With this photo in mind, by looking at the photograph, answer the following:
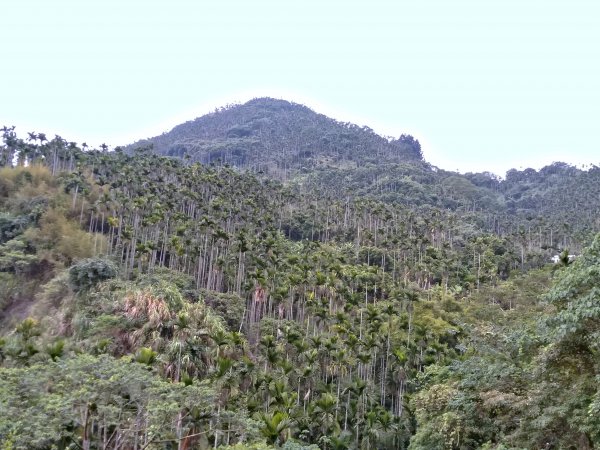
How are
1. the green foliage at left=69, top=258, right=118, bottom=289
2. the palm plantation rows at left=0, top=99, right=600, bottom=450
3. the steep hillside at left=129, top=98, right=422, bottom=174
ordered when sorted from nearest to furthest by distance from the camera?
1. the palm plantation rows at left=0, top=99, right=600, bottom=450
2. the green foliage at left=69, top=258, right=118, bottom=289
3. the steep hillside at left=129, top=98, right=422, bottom=174

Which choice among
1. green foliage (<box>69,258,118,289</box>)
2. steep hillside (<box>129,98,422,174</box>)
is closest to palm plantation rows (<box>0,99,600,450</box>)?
green foliage (<box>69,258,118,289</box>)

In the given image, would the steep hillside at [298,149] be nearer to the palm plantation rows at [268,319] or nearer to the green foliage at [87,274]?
the palm plantation rows at [268,319]

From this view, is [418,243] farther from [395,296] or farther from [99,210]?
[99,210]

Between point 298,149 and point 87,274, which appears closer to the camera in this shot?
point 87,274

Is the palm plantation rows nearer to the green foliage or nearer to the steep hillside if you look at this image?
the green foliage

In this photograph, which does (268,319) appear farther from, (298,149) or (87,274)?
(298,149)

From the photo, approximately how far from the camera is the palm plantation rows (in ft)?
A: 58.6

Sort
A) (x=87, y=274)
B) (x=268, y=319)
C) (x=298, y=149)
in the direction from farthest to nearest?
(x=298, y=149) < (x=268, y=319) < (x=87, y=274)

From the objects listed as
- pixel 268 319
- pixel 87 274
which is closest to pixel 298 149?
pixel 268 319

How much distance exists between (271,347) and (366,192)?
274 feet

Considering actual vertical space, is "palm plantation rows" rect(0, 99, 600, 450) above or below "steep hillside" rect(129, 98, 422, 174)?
below

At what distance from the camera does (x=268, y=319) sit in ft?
164

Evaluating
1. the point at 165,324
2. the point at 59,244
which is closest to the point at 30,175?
the point at 59,244

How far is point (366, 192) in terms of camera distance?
4700 inches
